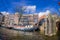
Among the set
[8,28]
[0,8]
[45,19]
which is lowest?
[8,28]

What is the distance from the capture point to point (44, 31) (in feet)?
6.28

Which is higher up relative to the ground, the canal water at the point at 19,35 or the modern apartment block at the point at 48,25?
the modern apartment block at the point at 48,25

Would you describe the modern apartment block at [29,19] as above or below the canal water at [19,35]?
above

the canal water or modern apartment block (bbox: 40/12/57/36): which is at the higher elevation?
modern apartment block (bbox: 40/12/57/36)

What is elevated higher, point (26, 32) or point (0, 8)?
point (0, 8)

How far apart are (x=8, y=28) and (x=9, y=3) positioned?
33 cm

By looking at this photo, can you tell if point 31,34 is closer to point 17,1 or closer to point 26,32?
point 26,32

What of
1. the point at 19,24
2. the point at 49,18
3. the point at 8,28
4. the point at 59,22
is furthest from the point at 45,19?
the point at 8,28

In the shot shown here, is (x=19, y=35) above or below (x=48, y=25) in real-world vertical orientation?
below

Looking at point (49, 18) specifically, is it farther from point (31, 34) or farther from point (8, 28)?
point (8, 28)

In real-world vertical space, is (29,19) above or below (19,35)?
above

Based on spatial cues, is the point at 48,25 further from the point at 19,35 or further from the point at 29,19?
the point at 19,35

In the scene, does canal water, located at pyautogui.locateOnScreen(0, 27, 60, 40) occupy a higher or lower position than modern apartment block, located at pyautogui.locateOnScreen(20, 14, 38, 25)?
lower

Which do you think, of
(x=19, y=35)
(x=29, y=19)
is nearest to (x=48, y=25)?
(x=29, y=19)
